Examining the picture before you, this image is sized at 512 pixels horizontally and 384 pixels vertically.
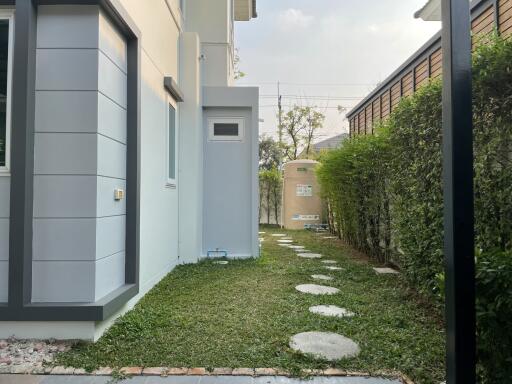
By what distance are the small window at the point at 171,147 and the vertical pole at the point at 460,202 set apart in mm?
4002

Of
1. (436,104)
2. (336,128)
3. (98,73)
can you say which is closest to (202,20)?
(98,73)

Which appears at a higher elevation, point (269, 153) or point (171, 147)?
point (269, 153)

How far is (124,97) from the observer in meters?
3.26

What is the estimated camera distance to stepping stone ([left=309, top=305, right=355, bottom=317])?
333 centimetres

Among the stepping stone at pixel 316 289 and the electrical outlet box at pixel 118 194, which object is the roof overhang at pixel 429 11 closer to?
the stepping stone at pixel 316 289

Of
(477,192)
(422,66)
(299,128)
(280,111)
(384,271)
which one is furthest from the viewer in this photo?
(280,111)

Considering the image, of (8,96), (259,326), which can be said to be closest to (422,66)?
(259,326)

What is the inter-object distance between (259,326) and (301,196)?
8690mm

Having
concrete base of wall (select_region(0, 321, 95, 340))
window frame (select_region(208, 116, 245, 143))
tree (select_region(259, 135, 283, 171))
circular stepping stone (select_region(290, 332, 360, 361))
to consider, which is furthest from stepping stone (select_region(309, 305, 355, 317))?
tree (select_region(259, 135, 283, 171))

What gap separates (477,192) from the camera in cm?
246

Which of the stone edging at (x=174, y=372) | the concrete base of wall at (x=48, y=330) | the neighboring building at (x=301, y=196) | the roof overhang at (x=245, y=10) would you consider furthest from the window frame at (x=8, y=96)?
the neighboring building at (x=301, y=196)

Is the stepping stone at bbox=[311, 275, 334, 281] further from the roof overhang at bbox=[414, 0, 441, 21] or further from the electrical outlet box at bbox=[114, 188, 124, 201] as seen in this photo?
the roof overhang at bbox=[414, 0, 441, 21]

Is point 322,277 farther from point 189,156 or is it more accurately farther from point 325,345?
point 189,156

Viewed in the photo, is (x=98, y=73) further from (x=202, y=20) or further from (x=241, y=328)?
(x=202, y=20)
